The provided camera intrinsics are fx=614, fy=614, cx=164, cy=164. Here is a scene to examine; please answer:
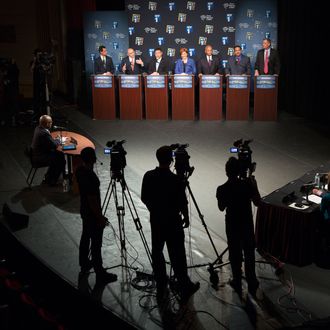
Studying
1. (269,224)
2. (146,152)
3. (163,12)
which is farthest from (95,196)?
(163,12)

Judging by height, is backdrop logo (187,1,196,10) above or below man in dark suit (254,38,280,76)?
above

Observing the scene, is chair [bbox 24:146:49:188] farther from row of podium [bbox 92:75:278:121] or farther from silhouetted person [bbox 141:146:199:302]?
row of podium [bbox 92:75:278:121]

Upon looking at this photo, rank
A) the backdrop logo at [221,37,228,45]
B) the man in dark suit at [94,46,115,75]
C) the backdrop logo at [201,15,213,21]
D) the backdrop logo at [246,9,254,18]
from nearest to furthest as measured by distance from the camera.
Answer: the man in dark suit at [94,46,115,75]
the backdrop logo at [246,9,254,18]
the backdrop logo at [201,15,213,21]
the backdrop logo at [221,37,228,45]

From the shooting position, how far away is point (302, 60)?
517 inches

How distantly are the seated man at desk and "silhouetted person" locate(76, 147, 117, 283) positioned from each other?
8.93ft

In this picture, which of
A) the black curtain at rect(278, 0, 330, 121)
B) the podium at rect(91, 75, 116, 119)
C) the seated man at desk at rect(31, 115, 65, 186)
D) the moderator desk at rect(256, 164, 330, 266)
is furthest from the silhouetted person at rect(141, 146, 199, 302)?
the black curtain at rect(278, 0, 330, 121)

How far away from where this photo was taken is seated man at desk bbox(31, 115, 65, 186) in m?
8.50

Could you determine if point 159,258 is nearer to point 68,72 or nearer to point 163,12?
point 163,12

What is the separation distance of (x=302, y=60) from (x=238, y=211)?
826 centimetres

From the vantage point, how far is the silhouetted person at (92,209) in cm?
580

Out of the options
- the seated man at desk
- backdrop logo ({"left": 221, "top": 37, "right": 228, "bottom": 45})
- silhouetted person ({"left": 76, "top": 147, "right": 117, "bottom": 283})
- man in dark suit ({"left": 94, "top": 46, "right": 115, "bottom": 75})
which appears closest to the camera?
silhouetted person ({"left": 76, "top": 147, "right": 117, "bottom": 283})

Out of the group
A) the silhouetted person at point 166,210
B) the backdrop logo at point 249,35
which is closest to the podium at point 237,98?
the backdrop logo at point 249,35

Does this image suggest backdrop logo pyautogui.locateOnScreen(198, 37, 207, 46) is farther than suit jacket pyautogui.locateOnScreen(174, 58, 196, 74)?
Yes

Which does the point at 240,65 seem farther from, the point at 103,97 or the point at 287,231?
the point at 287,231
